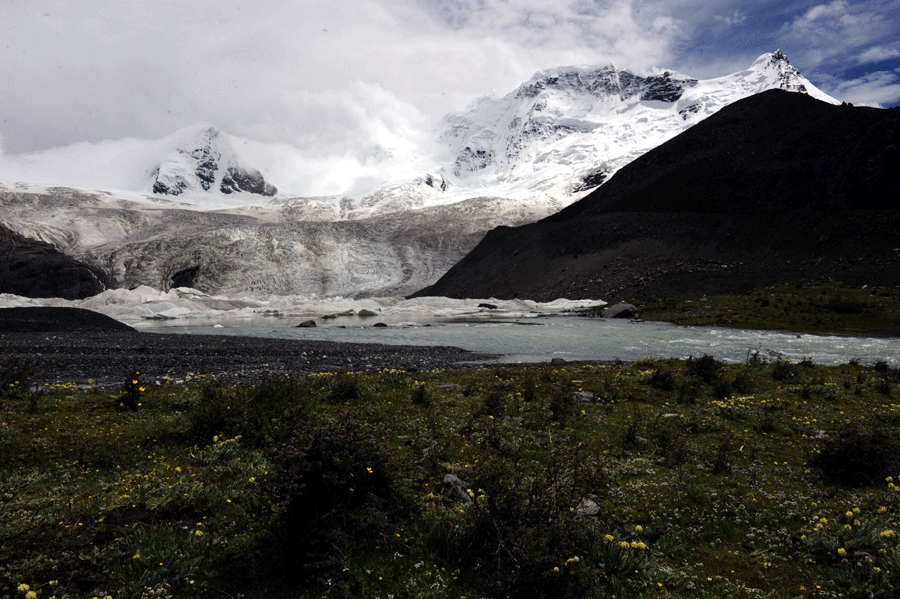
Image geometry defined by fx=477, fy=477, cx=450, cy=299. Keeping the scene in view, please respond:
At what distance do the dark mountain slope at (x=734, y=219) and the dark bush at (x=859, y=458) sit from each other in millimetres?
69975

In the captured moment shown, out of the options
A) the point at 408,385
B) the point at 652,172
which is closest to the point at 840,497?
the point at 408,385

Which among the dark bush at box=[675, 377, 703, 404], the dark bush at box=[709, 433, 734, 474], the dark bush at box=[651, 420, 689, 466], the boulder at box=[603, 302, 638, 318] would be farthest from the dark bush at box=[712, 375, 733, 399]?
the boulder at box=[603, 302, 638, 318]

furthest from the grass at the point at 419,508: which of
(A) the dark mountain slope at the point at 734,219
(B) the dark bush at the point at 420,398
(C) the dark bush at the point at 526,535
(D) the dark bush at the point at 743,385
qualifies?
(A) the dark mountain slope at the point at 734,219

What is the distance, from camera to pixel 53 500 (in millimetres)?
6723

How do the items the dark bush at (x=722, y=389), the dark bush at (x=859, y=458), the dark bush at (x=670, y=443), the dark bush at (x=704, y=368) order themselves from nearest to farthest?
the dark bush at (x=859, y=458)
the dark bush at (x=670, y=443)
the dark bush at (x=722, y=389)
the dark bush at (x=704, y=368)

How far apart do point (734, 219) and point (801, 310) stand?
4176 cm

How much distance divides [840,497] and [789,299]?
56.4 metres

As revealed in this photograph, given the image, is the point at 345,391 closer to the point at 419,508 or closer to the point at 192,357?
the point at 419,508

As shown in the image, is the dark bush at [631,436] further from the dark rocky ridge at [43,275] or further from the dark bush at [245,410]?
the dark rocky ridge at [43,275]

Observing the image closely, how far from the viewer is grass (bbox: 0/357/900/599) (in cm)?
538

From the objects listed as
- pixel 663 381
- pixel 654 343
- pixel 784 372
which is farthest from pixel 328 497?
pixel 654 343

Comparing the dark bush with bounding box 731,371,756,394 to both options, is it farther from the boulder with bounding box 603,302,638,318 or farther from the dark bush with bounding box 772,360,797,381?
the boulder with bounding box 603,302,638,318

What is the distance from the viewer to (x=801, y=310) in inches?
2010

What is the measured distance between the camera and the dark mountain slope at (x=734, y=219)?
73625 mm
